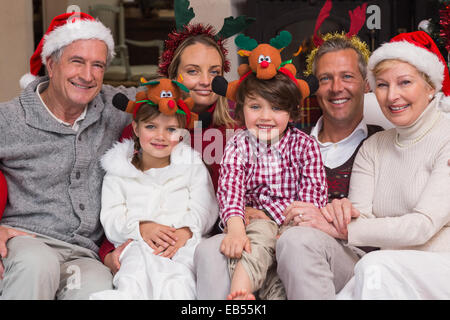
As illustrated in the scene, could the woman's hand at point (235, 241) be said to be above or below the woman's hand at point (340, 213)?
below

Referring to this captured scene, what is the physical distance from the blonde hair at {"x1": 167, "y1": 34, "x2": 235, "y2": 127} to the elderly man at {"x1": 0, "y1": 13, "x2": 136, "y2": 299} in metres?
0.32

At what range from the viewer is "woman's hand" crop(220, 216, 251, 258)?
1641 mm

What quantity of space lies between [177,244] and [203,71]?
30.5 inches

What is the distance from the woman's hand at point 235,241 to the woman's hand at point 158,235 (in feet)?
0.81

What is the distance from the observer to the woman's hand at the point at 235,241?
5.38ft

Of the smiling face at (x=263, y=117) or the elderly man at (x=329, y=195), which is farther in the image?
the smiling face at (x=263, y=117)

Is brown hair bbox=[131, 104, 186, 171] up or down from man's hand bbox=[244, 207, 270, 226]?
up

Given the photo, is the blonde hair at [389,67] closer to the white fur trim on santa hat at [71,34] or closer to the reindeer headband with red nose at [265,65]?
the reindeer headband with red nose at [265,65]

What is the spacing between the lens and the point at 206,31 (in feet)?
7.69

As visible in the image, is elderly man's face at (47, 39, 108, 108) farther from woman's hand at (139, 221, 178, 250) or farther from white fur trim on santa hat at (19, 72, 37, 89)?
woman's hand at (139, 221, 178, 250)

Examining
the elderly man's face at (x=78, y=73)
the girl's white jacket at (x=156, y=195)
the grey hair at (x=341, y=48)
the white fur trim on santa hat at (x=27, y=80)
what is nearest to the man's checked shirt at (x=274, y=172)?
the girl's white jacket at (x=156, y=195)

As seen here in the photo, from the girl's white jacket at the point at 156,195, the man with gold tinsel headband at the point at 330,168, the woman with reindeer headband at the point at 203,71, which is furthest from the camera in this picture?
the woman with reindeer headband at the point at 203,71

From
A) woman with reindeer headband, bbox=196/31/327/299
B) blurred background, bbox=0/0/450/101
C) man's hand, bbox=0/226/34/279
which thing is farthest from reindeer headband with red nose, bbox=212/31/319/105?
blurred background, bbox=0/0/450/101
